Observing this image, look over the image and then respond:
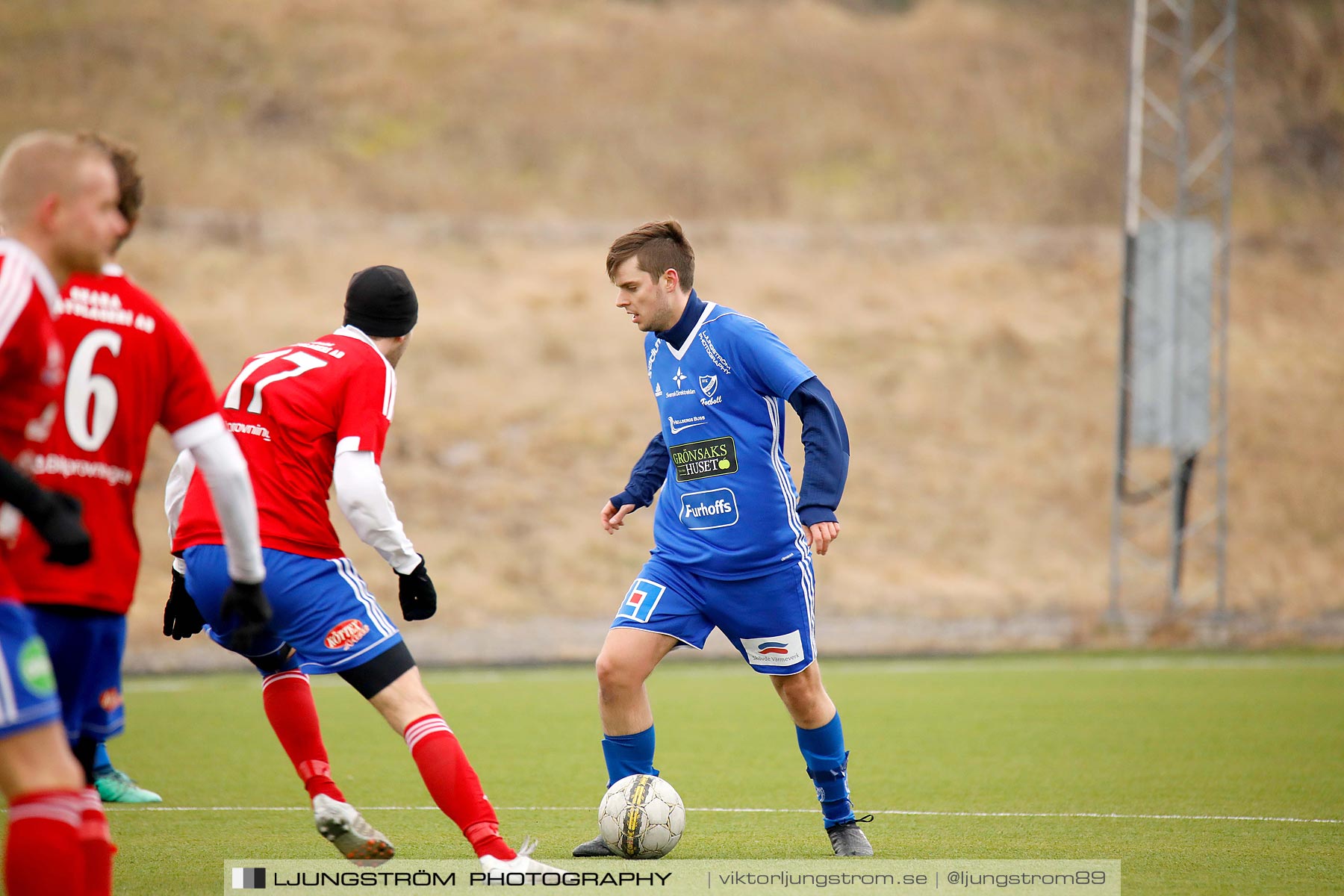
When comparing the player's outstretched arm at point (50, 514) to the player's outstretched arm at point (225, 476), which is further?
the player's outstretched arm at point (225, 476)

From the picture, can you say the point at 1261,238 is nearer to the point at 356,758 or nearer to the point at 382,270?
the point at 356,758

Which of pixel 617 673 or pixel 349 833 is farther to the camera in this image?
pixel 617 673

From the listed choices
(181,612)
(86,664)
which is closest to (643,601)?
(181,612)

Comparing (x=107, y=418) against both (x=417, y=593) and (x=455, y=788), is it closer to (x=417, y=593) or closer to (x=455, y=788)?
(x=417, y=593)

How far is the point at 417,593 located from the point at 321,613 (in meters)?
0.30

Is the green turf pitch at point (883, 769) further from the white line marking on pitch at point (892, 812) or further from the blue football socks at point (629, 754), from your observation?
the blue football socks at point (629, 754)

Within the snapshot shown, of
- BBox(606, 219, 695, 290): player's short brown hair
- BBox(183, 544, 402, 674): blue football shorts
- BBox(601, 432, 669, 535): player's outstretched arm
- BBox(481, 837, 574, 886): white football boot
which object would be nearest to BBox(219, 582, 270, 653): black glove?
BBox(183, 544, 402, 674): blue football shorts

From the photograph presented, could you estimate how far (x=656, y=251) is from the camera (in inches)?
205

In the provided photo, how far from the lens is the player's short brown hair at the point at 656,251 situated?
5.19 m

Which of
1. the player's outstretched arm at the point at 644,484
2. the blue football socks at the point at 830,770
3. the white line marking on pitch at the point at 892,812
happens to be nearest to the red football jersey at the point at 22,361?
the player's outstretched arm at the point at 644,484

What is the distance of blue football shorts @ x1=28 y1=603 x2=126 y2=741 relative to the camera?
10.6 ft

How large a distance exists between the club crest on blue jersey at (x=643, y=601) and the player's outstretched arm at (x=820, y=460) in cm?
62

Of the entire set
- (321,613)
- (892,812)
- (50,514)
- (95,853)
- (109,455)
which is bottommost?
(892,812)

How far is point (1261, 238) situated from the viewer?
2625cm
